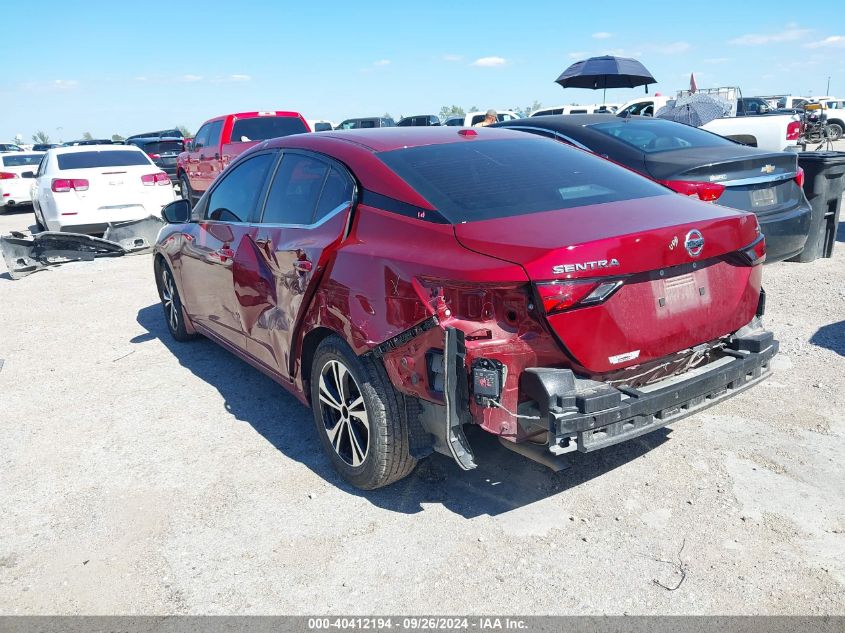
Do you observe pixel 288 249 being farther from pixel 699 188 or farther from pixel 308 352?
pixel 699 188

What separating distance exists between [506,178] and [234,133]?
11.4m

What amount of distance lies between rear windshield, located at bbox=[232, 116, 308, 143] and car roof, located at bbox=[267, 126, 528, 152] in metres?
10.00

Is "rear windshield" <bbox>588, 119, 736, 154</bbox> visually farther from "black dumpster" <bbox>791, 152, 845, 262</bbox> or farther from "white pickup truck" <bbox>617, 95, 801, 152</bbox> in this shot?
"white pickup truck" <bbox>617, 95, 801, 152</bbox>

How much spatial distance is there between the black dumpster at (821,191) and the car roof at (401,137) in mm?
4842

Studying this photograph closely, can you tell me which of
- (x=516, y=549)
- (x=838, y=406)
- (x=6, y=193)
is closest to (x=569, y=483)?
(x=516, y=549)

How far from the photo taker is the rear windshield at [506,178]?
10.4 feet

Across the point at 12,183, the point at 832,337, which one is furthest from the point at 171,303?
the point at 12,183

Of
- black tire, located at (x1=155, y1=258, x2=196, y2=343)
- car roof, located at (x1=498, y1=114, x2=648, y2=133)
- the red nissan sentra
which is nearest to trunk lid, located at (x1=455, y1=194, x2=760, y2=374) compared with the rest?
the red nissan sentra

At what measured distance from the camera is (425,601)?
107 inches

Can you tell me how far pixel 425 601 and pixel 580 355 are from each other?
114 cm

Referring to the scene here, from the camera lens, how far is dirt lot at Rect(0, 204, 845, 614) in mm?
2773

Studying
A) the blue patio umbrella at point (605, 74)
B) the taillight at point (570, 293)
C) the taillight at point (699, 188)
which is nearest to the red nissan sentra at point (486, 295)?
the taillight at point (570, 293)

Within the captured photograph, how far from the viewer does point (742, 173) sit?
244 inches

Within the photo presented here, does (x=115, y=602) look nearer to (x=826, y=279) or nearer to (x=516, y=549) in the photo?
(x=516, y=549)
